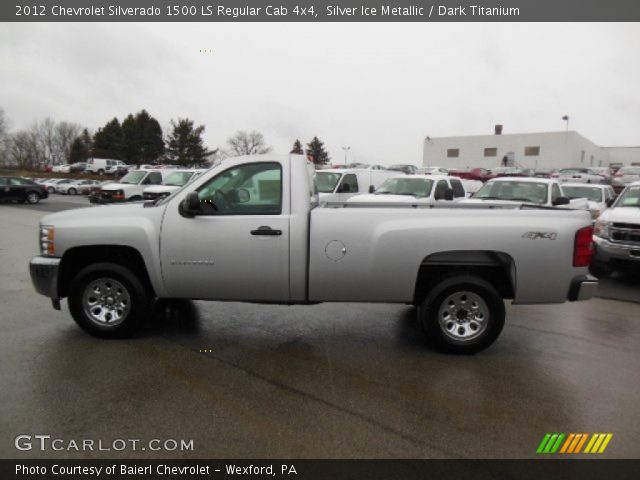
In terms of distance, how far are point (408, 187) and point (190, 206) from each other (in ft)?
28.6

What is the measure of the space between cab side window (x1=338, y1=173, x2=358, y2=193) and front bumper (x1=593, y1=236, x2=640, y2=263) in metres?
7.70

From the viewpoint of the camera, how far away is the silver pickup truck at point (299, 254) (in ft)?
14.4

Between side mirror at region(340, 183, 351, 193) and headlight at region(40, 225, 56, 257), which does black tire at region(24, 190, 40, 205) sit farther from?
headlight at region(40, 225, 56, 257)

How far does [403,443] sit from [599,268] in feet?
24.1

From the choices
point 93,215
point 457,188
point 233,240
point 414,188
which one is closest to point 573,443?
point 233,240

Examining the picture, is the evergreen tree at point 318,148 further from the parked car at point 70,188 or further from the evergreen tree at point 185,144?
the parked car at point 70,188

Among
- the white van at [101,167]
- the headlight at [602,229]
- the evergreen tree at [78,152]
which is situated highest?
the evergreen tree at [78,152]

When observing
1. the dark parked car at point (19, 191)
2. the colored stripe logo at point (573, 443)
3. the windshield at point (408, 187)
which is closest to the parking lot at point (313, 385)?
the colored stripe logo at point (573, 443)

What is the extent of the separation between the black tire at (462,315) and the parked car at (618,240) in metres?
4.60

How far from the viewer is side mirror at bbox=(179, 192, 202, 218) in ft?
14.6

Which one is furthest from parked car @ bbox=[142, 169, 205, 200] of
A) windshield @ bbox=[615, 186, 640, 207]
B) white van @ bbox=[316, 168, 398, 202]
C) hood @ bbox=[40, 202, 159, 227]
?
windshield @ bbox=[615, 186, 640, 207]
